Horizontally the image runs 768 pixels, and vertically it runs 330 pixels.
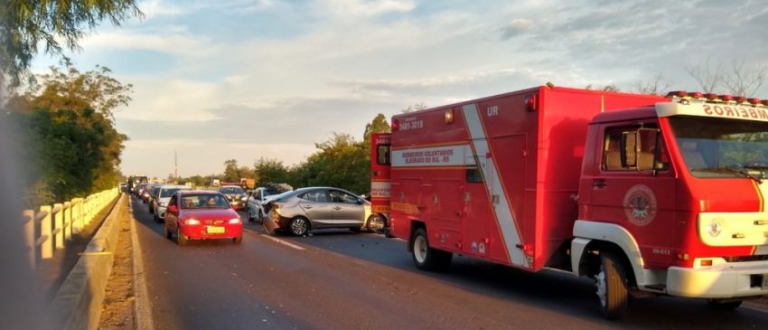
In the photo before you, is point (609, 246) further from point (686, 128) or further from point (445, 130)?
point (445, 130)

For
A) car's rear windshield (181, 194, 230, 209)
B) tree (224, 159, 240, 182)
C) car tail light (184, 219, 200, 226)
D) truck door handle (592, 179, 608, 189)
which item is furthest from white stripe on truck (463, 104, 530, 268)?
tree (224, 159, 240, 182)

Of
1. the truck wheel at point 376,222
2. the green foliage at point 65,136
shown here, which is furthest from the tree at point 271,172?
the truck wheel at point 376,222

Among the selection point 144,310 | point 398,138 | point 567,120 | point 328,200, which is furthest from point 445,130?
point 328,200

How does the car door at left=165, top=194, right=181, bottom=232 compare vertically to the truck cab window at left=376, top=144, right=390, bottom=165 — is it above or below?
below

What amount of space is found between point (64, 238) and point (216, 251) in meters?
3.99

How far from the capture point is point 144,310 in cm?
866

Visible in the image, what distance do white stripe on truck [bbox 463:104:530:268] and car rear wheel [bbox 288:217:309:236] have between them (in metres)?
10.6

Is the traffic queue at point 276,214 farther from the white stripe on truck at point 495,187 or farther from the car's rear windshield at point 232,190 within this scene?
the car's rear windshield at point 232,190

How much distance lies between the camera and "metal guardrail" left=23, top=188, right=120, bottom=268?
10933 mm

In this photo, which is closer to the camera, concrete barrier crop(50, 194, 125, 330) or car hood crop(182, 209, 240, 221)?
concrete barrier crop(50, 194, 125, 330)

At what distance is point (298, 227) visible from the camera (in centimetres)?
2005

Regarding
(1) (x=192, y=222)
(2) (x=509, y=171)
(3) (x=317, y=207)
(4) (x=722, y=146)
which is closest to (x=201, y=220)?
(1) (x=192, y=222)

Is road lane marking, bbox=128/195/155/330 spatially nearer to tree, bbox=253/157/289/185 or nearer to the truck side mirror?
the truck side mirror

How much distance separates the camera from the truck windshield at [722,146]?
23.6 feet
